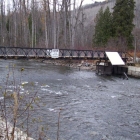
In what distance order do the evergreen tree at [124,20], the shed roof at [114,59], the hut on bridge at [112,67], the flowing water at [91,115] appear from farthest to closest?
the evergreen tree at [124,20], the hut on bridge at [112,67], the shed roof at [114,59], the flowing water at [91,115]

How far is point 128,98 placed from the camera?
43.2ft

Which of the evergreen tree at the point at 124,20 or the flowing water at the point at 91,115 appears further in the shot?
the evergreen tree at the point at 124,20

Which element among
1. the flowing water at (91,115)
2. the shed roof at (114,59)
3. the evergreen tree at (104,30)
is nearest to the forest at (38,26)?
the evergreen tree at (104,30)

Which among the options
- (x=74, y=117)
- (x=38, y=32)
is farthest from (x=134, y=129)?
(x=38, y=32)

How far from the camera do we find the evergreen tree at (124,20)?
36344mm

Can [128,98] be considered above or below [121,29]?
below

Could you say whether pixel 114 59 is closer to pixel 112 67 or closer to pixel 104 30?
pixel 112 67

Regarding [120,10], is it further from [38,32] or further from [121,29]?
[38,32]

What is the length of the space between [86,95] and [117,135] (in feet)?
20.5

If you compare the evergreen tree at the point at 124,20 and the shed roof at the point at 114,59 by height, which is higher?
the evergreen tree at the point at 124,20

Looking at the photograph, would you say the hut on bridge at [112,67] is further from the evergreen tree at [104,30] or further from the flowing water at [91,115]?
the evergreen tree at [104,30]

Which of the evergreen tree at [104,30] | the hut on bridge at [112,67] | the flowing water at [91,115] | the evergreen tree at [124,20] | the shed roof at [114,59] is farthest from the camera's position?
the evergreen tree at [104,30]

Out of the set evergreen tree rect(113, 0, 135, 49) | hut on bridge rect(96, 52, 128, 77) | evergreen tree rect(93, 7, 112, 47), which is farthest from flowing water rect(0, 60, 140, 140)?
evergreen tree rect(93, 7, 112, 47)

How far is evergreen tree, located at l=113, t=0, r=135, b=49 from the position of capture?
119 feet
